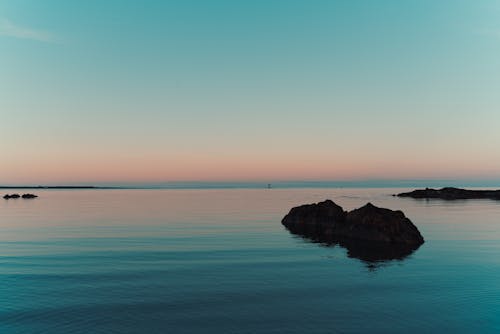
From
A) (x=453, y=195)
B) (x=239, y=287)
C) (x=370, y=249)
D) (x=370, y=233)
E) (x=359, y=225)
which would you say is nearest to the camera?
(x=239, y=287)

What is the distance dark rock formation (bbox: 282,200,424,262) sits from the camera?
3244 cm

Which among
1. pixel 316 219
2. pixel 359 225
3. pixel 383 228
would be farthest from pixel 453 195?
pixel 383 228

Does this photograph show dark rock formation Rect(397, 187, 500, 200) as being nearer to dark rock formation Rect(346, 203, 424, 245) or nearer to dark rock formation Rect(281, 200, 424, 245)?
dark rock formation Rect(281, 200, 424, 245)

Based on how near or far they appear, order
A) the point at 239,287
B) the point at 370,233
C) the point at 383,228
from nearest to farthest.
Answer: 1. the point at 239,287
2. the point at 383,228
3. the point at 370,233

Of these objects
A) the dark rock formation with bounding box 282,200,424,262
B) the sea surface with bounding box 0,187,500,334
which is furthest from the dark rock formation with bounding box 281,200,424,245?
the sea surface with bounding box 0,187,500,334

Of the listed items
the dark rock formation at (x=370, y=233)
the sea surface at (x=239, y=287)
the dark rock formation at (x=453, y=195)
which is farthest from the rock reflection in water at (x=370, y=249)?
the dark rock formation at (x=453, y=195)

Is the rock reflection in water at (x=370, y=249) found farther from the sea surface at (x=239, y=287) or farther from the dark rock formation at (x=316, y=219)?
the dark rock formation at (x=316, y=219)

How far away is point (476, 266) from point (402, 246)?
8309 mm

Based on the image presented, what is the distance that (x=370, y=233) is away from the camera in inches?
1521

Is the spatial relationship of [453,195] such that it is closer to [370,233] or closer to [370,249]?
[370,233]

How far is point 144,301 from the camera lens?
17875 millimetres

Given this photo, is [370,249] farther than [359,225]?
No

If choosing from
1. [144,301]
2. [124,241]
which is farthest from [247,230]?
[144,301]

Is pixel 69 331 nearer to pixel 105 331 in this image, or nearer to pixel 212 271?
pixel 105 331
